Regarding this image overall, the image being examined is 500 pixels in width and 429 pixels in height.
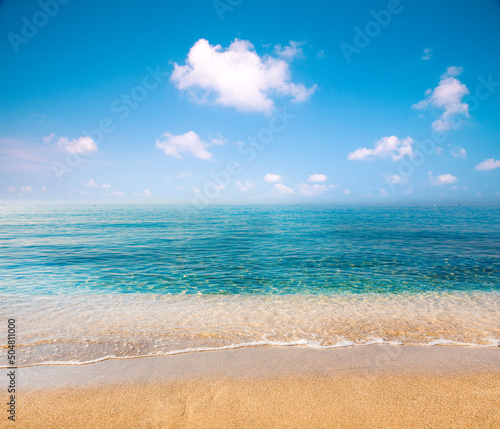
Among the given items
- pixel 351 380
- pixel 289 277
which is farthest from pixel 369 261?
pixel 351 380

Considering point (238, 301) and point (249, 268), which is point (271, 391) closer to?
point (238, 301)

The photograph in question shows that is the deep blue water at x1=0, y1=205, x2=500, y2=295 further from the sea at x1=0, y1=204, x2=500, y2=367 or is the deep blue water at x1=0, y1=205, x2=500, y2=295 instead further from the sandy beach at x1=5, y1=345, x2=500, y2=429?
the sandy beach at x1=5, y1=345, x2=500, y2=429

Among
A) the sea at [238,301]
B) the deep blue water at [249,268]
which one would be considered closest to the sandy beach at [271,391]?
the sea at [238,301]

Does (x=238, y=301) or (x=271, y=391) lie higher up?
(x=271, y=391)

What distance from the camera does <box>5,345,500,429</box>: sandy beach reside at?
457 centimetres

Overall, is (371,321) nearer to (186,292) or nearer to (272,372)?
(272,372)

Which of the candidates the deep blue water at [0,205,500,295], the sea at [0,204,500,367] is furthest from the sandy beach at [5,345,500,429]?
the deep blue water at [0,205,500,295]

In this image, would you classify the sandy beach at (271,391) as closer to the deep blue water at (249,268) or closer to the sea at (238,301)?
the sea at (238,301)

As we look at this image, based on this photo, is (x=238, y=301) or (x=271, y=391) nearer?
(x=271, y=391)

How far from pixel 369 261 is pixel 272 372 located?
628 inches

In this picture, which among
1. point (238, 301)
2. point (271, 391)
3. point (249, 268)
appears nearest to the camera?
point (271, 391)

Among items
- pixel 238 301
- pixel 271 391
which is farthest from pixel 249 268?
pixel 271 391

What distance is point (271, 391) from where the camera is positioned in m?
5.32

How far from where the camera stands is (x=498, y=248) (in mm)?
24031
